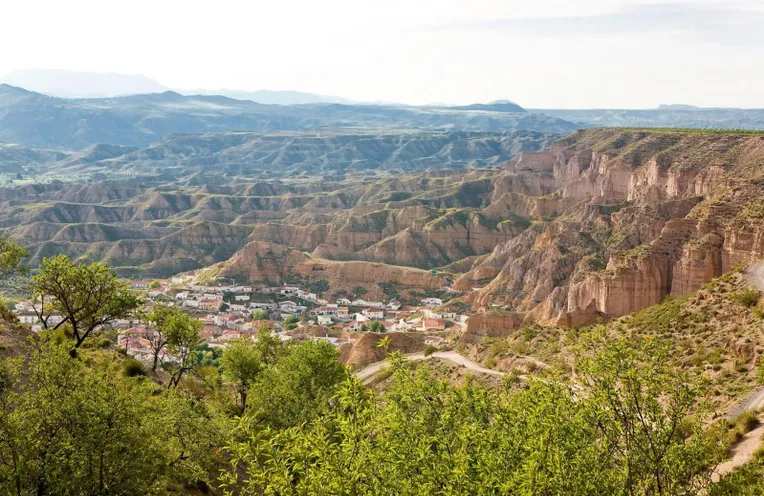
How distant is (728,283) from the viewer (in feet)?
131

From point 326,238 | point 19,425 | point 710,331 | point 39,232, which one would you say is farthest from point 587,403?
point 39,232

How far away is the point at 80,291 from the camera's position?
105ft

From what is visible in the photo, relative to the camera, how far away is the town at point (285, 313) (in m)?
79.4

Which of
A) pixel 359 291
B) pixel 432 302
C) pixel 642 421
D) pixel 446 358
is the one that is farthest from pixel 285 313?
pixel 642 421

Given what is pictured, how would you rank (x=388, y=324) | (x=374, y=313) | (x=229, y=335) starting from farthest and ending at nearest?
(x=374, y=313), (x=388, y=324), (x=229, y=335)

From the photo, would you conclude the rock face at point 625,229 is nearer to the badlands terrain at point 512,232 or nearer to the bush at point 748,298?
the badlands terrain at point 512,232

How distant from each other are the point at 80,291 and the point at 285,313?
69.1 meters

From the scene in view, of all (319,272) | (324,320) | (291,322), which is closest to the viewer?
(291,322)

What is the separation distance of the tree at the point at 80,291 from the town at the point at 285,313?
3696cm

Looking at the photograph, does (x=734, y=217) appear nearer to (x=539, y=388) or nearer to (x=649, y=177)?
(x=539, y=388)

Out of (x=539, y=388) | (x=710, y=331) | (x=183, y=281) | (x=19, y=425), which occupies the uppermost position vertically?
(x=539, y=388)

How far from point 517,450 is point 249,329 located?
76.1m

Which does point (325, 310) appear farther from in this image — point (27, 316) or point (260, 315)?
point (27, 316)

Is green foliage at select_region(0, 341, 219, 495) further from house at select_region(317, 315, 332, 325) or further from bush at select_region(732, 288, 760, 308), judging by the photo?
house at select_region(317, 315, 332, 325)
